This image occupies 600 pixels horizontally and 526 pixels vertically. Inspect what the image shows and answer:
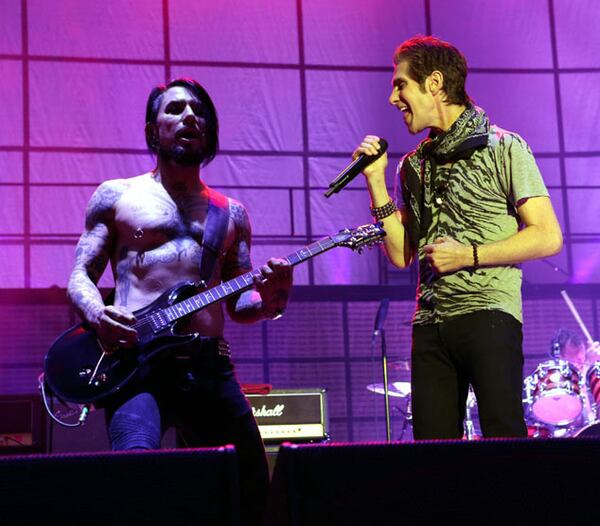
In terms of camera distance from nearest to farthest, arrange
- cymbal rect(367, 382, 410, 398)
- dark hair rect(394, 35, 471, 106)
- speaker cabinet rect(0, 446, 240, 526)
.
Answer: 1. speaker cabinet rect(0, 446, 240, 526)
2. dark hair rect(394, 35, 471, 106)
3. cymbal rect(367, 382, 410, 398)

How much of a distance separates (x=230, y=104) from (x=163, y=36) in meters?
0.93

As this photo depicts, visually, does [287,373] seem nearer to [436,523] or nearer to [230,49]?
[230,49]

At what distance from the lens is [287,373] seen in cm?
888

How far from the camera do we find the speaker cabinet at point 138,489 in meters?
1.29

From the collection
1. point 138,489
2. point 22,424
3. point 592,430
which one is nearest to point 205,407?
point 138,489

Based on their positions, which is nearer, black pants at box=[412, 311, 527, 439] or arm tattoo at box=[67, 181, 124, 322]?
black pants at box=[412, 311, 527, 439]

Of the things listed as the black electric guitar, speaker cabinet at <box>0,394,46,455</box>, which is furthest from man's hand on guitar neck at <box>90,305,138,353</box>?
speaker cabinet at <box>0,394,46,455</box>

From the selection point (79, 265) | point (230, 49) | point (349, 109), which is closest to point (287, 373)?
point (349, 109)

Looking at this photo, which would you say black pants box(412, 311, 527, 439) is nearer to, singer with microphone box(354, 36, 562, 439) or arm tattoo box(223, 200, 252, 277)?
singer with microphone box(354, 36, 562, 439)

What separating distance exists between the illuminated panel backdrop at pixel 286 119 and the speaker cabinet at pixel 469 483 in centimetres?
730

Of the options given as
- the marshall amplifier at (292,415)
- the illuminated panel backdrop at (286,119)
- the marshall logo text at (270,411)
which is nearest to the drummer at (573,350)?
the illuminated panel backdrop at (286,119)

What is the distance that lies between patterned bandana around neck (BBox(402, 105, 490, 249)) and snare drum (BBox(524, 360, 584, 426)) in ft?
14.3

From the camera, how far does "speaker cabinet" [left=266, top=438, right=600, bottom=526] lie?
134 cm

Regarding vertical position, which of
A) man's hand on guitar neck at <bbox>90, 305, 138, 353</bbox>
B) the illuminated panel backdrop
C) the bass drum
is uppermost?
the illuminated panel backdrop
